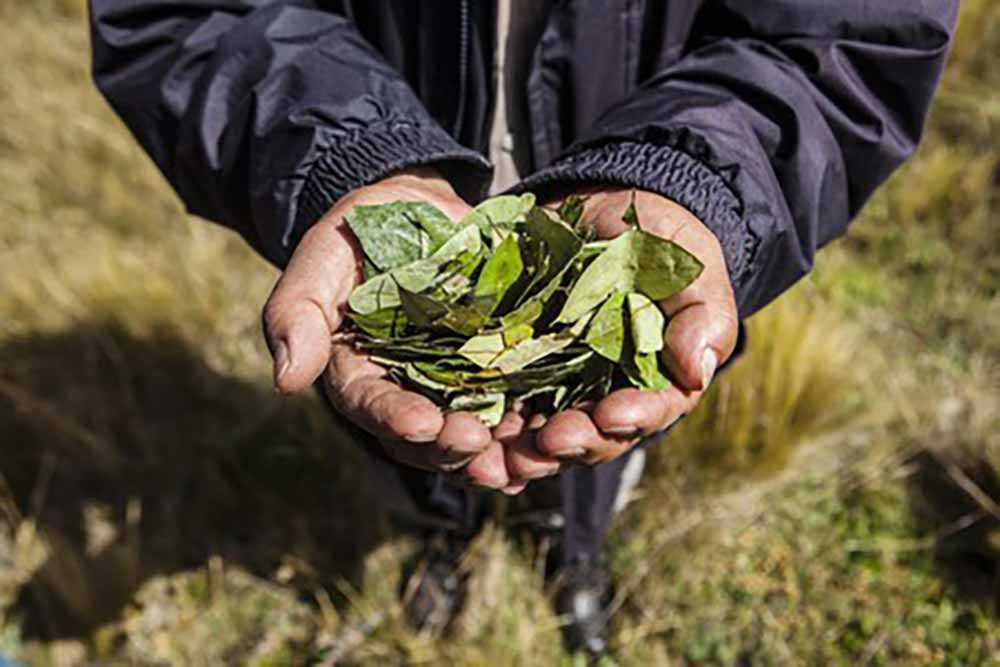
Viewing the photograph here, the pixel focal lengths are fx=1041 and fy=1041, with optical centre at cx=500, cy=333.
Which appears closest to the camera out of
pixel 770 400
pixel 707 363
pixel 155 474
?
pixel 707 363

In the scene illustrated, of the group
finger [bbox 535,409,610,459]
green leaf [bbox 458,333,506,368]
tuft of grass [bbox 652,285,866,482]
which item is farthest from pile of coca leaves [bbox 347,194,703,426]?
tuft of grass [bbox 652,285,866,482]

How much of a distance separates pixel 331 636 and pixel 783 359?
1268mm

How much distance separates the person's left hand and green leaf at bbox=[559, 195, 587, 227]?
99 mm

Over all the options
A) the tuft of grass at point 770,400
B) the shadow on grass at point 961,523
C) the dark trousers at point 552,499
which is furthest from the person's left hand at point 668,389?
the shadow on grass at point 961,523

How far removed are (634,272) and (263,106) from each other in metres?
0.66

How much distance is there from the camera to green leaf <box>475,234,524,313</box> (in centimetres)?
155

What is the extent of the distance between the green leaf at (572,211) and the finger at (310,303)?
310 mm

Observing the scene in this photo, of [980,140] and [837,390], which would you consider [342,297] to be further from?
[980,140]

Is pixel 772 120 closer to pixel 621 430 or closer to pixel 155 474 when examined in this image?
pixel 621 430

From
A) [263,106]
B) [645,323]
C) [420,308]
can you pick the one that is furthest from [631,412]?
[263,106]

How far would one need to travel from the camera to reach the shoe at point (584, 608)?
235 centimetres

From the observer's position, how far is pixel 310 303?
145 cm

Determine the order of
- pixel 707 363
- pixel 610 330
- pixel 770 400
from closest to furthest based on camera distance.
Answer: pixel 707 363 → pixel 610 330 → pixel 770 400

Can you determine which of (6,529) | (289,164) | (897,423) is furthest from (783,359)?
(6,529)
